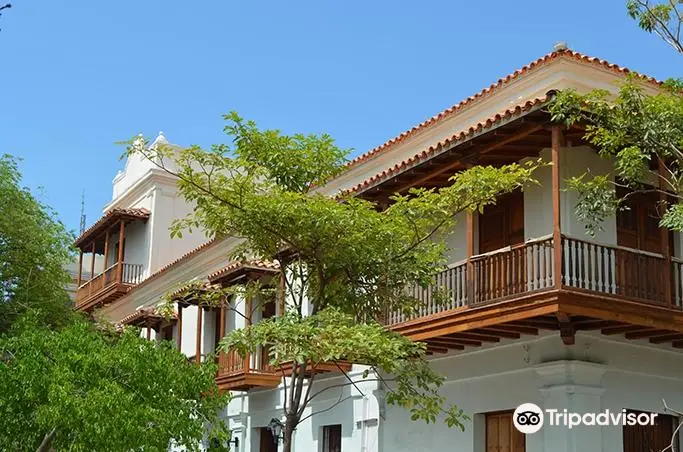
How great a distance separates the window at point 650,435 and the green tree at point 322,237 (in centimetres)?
410

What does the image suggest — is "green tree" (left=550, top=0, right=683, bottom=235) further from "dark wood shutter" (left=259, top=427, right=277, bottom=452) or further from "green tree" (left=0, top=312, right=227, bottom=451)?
"dark wood shutter" (left=259, top=427, right=277, bottom=452)

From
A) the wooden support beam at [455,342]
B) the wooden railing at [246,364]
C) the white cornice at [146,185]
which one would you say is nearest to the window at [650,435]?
the wooden support beam at [455,342]

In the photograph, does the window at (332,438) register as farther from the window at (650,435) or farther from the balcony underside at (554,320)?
the window at (650,435)

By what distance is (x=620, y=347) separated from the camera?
1394cm

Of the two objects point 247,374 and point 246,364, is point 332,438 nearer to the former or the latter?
point 247,374

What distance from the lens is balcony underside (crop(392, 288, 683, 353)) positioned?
12.2 meters

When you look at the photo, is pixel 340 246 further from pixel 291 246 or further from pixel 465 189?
pixel 465 189

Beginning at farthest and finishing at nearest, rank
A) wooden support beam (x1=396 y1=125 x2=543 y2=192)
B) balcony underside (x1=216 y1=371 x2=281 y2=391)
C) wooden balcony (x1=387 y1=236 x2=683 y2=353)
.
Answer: balcony underside (x1=216 y1=371 x2=281 y2=391) → wooden support beam (x1=396 y1=125 x2=543 y2=192) → wooden balcony (x1=387 y1=236 x2=683 y2=353)

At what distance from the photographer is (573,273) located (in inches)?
485

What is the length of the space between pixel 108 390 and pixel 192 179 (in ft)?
7.47

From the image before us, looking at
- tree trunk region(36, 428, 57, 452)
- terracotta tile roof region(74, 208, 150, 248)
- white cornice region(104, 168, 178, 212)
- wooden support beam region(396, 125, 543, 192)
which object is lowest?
tree trunk region(36, 428, 57, 452)

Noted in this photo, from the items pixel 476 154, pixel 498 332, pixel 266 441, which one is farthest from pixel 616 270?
pixel 266 441

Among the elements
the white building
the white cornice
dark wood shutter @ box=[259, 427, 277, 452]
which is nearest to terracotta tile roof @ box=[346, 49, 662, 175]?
the white building

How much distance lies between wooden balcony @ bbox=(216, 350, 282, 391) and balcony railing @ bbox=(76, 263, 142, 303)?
9.91 metres
